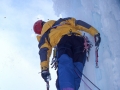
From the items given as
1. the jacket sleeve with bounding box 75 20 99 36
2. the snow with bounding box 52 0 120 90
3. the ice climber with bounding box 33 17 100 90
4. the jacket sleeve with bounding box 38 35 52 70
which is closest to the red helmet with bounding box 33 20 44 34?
the ice climber with bounding box 33 17 100 90

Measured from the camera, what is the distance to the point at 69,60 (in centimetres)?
264

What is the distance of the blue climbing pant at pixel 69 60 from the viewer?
2.49 m

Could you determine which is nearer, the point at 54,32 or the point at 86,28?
the point at 54,32

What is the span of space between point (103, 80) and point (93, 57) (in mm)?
317

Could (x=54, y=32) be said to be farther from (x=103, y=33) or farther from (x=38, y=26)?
(x=103, y=33)

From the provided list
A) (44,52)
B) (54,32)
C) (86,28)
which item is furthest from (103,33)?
(44,52)

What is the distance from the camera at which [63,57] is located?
2646mm

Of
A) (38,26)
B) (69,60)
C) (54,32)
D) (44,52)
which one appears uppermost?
(38,26)

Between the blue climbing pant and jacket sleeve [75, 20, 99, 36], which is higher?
jacket sleeve [75, 20, 99, 36]

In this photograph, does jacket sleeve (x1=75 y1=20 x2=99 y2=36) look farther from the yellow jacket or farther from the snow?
the snow

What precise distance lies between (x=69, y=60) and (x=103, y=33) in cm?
106

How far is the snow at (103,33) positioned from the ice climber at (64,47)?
13.2 inches

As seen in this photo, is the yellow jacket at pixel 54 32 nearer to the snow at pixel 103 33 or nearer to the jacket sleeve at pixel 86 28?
the jacket sleeve at pixel 86 28

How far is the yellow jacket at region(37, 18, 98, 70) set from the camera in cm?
284
